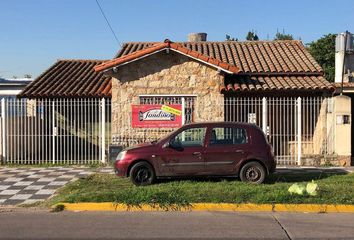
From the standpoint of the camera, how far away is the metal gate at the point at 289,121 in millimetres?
16531

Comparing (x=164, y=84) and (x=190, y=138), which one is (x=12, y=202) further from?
(x=164, y=84)

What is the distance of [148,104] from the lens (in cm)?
1716

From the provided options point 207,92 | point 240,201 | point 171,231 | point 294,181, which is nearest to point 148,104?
point 207,92

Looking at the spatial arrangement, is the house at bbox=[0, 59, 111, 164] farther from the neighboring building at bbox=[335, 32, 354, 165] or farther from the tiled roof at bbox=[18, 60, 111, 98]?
the neighboring building at bbox=[335, 32, 354, 165]

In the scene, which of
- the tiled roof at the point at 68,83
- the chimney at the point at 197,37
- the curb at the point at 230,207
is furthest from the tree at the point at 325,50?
the curb at the point at 230,207

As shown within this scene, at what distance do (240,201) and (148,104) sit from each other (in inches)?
322

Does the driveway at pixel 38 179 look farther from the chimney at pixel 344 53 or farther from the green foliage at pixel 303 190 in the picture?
the chimney at pixel 344 53

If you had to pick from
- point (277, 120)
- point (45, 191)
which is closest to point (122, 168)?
point (45, 191)

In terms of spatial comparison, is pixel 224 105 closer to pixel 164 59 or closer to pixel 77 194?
pixel 164 59

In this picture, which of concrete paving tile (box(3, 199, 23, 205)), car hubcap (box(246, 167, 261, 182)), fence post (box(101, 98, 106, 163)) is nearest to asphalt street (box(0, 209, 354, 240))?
concrete paving tile (box(3, 199, 23, 205))

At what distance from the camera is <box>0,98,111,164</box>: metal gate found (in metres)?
16.5

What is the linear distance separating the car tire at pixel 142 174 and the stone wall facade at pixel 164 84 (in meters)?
5.95

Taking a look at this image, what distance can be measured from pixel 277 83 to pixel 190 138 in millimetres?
7297

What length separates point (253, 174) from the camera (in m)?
11.4
